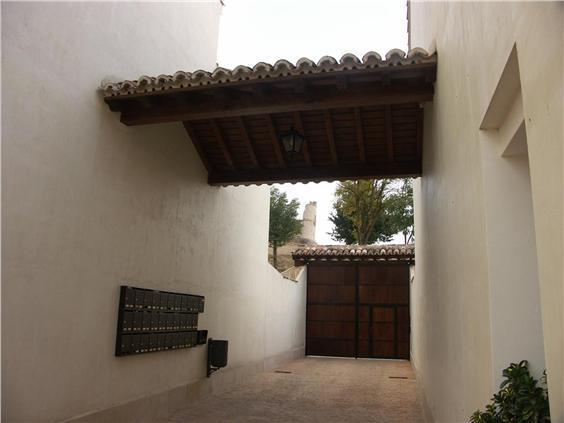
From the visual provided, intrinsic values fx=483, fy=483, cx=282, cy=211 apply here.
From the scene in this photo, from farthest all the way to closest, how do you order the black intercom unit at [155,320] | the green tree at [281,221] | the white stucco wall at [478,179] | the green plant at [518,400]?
the green tree at [281,221] < the black intercom unit at [155,320] < the green plant at [518,400] < the white stucco wall at [478,179]

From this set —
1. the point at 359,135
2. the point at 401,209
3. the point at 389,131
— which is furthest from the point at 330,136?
the point at 401,209

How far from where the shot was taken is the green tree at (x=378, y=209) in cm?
2466

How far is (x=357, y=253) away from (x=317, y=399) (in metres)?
7.59

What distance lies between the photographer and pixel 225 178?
746 cm

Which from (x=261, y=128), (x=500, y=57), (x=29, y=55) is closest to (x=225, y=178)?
(x=261, y=128)

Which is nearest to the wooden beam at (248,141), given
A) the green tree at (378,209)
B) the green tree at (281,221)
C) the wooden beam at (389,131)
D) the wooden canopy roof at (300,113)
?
the wooden canopy roof at (300,113)

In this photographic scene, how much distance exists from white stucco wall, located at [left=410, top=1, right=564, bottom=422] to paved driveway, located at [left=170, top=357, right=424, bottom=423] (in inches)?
74.0

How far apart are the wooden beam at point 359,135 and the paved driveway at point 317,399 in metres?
3.50

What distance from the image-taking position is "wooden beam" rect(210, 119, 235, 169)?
6.53m

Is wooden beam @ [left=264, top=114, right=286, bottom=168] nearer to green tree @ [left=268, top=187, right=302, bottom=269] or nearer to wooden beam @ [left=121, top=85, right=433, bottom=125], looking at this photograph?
wooden beam @ [left=121, top=85, right=433, bottom=125]

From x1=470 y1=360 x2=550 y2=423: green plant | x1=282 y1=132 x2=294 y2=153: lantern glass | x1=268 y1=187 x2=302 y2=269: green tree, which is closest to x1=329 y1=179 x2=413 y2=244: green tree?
x1=268 y1=187 x2=302 y2=269: green tree

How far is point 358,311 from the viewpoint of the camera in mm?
14523

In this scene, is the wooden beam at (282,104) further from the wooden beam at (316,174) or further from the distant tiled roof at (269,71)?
the wooden beam at (316,174)

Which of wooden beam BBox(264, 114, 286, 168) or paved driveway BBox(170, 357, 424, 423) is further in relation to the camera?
wooden beam BBox(264, 114, 286, 168)
